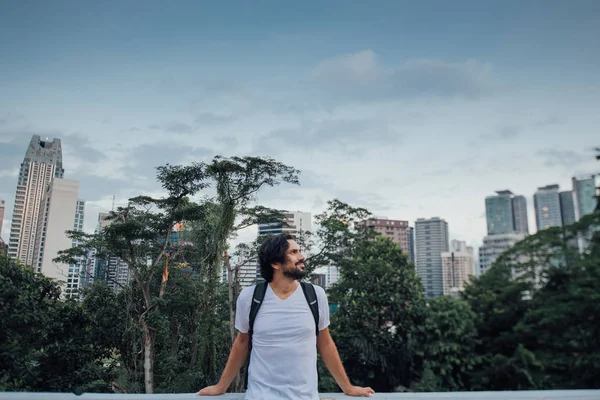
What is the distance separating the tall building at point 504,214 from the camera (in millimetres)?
26875

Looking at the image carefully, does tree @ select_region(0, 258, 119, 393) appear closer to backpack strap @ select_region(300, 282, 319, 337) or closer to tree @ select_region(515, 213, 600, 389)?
backpack strap @ select_region(300, 282, 319, 337)

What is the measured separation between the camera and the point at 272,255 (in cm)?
122

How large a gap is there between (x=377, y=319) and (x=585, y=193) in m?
5.87

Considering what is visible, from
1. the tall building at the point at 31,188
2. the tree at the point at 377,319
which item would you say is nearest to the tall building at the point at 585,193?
the tree at the point at 377,319

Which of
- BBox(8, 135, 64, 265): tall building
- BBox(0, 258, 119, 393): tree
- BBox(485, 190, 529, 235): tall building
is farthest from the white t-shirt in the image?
BBox(485, 190, 529, 235): tall building

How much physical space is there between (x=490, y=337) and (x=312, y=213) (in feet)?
17.4

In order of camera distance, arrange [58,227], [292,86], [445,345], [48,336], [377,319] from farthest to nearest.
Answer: [292,86] → [58,227] → [377,319] → [445,345] → [48,336]

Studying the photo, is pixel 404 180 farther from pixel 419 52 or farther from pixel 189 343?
pixel 189 343

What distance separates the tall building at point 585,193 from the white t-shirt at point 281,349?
30.2 ft

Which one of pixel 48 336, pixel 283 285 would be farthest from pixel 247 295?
pixel 48 336

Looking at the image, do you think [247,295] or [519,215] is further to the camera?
[519,215]

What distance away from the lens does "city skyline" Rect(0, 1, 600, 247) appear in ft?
27.9

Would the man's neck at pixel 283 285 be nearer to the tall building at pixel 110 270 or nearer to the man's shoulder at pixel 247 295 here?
the man's shoulder at pixel 247 295

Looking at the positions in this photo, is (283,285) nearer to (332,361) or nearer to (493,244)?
(332,361)
